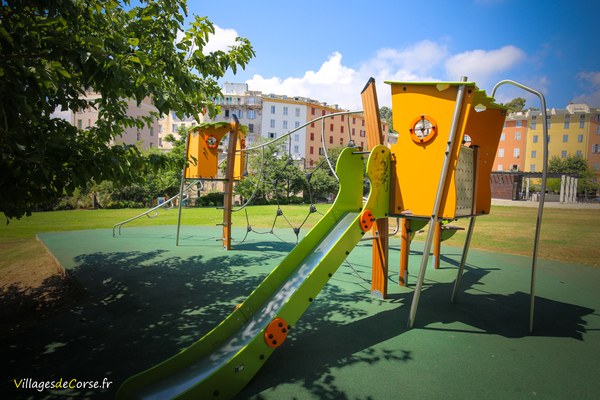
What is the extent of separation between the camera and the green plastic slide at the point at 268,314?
2723mm

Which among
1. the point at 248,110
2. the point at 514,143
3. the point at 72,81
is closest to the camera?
the point at 72,81

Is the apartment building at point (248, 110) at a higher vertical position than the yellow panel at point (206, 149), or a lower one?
higher

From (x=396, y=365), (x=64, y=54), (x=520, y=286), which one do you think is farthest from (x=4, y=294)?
(x=520, y=286)

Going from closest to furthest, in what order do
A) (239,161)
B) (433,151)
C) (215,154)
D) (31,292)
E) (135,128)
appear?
(433,151) → (31,292) → (215,154) → (239,161) → (135,128)

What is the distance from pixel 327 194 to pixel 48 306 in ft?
119

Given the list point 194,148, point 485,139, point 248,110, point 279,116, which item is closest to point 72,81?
point 485,139

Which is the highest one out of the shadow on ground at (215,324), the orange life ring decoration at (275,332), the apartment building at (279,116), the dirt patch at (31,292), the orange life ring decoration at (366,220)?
the apartment building at (279,116)

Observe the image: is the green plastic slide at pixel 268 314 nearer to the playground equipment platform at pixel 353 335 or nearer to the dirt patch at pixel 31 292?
the playground equipment platform at pixel 353 335

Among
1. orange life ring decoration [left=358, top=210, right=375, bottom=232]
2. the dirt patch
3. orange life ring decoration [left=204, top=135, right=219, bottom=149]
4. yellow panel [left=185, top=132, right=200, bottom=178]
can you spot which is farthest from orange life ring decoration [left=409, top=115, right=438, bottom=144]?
yellow panel [left=185, top=132, right=200, bottom=178]

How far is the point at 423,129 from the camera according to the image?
4.18 meters

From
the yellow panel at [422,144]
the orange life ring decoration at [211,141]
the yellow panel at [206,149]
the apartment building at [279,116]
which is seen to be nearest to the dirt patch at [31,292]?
the yellow panel at [206,149]

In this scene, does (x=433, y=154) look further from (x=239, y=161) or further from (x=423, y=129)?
(x=239, y=161)

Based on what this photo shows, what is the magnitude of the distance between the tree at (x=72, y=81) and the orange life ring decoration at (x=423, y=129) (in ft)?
9.01

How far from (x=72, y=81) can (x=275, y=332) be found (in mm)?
3316
